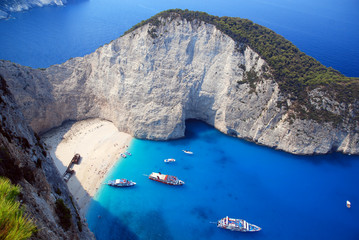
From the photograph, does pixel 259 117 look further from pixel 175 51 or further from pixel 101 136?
pixel 101 136

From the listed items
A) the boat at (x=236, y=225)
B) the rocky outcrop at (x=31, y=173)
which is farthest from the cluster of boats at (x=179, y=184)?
the rocky outcrop at (x=31, y=173)

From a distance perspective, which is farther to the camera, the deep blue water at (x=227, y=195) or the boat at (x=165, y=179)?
the boat at (x=165, y=179)

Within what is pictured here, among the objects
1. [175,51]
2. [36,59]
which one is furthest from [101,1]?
[175,51]

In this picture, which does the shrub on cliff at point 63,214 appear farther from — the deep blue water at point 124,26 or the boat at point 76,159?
the deep blue water at point 124,26

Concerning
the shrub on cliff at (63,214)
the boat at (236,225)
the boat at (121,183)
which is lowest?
the boat at (236,225)

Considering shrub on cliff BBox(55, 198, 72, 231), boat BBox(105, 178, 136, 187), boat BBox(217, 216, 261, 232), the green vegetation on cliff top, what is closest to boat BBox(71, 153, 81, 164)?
boat BBox(105, 178, 136, 187)

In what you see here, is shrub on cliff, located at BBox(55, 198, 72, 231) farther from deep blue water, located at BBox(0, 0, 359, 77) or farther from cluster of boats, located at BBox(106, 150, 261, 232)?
deep blue water, located at BBox(0, 0, 359, 77)

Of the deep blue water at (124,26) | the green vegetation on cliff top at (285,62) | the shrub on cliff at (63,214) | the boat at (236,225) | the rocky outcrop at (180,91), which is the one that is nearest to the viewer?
the shrub on cliff at (63,214)

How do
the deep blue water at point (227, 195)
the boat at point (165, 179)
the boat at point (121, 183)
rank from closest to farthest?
the deep blue water at point (227, 195), the boat at point (121, 183), the boat at point (165, 179)

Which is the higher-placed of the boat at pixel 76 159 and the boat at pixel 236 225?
the boat at pixel 76 159
